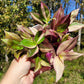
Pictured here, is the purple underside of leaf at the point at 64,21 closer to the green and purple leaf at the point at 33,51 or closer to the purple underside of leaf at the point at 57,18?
the purple underside of leaf at the point at 57,18

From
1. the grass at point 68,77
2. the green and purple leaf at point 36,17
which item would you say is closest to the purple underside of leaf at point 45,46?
the green and purple leaf at point 36,17

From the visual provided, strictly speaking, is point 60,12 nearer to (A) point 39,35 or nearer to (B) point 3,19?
(A) point 39,35

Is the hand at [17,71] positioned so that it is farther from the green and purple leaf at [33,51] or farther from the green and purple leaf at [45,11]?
the green and purple leaf at [45,11]

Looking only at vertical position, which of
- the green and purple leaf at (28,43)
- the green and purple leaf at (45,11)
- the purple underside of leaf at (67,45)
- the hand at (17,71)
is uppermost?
the green and purple leaf at (45,11)

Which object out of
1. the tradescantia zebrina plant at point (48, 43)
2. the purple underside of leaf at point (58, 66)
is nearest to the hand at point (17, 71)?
the tradescantia zebrina plant at point (48, 43)

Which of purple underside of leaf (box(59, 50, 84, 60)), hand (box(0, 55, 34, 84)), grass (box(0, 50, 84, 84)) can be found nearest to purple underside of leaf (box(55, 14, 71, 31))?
purple underside of leaf (box(59, 50, 84, 60))

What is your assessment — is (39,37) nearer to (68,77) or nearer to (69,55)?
(69,55)

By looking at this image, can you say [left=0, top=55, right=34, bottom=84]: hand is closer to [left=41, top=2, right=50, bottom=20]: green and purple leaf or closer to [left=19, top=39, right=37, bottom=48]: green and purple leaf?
[left=19, top=39, right=37, bottom=48]: green and purple leaf

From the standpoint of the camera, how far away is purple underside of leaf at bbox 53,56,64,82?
56cm

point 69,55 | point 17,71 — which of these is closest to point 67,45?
point 69,55

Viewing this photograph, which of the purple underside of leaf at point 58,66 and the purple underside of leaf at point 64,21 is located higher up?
the purple underside of leaf at point 64,21

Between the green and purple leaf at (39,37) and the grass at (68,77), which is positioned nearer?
the green and purple leaf at (39,37)

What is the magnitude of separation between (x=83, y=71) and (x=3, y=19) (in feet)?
8.98

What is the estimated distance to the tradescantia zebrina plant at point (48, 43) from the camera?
0.57 metres
